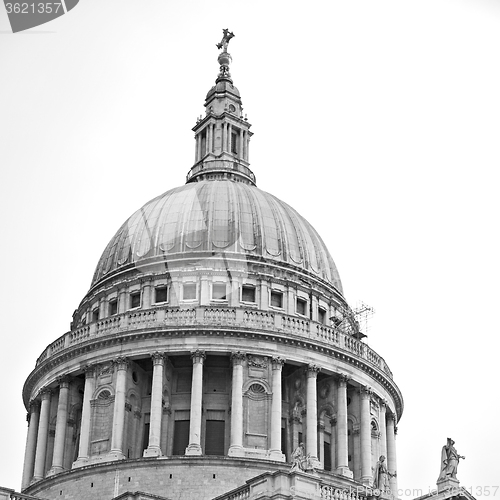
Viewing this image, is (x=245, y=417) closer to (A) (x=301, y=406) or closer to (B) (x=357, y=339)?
(A) (x=301, y=406)

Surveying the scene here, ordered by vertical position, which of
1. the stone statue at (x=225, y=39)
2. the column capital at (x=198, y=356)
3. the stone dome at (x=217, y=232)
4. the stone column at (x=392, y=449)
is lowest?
the stone column at (x=392, y=449)

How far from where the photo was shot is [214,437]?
2537 inches

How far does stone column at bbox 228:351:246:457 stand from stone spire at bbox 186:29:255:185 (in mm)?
17684

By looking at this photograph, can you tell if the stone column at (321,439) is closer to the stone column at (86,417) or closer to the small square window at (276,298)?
the small square window at (276,298)

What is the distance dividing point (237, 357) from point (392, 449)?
12.9 m

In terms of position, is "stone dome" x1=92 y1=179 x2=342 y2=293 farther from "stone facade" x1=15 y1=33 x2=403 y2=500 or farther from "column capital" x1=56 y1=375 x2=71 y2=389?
"column capital" x1=56 y1=375 x2=71 y2=389

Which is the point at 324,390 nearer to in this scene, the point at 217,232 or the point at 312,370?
the point at 312,370

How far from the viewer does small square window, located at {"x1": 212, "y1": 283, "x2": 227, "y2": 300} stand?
228 ft

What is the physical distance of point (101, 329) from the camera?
221 feet

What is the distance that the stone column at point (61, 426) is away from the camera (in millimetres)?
65562

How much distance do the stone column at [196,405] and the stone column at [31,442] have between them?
1123 centimetres

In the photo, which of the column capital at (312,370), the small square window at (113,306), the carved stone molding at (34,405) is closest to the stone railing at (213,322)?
the column capital at (312,370)

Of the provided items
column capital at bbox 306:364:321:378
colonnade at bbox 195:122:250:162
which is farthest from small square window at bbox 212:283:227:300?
colonnade at bbox 195:122:250:162

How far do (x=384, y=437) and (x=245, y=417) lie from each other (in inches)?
417
